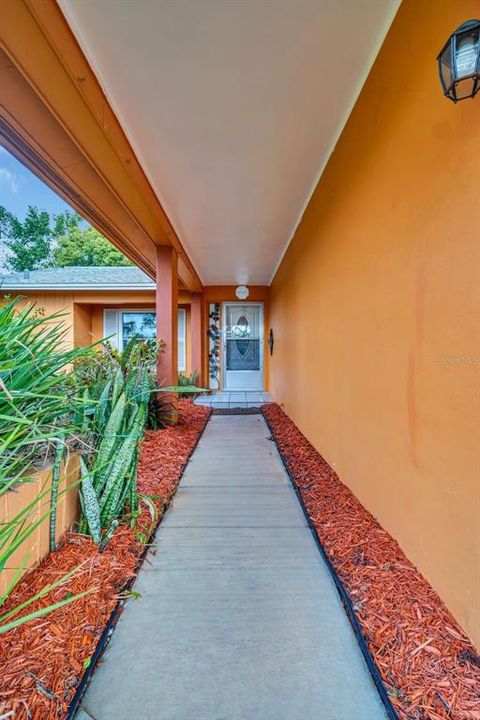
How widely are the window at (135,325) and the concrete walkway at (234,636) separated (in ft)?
24.4

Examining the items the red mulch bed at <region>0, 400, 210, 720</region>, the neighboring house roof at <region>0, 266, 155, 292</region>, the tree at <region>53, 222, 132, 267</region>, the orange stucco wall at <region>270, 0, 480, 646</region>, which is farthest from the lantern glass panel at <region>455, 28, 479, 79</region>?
the tree at <region>53, 222, 132, 267</region>

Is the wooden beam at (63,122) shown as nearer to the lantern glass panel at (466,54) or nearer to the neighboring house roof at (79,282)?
the lantern glass panel at (466,54)

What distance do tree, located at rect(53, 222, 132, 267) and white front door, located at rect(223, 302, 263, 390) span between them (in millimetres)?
15047

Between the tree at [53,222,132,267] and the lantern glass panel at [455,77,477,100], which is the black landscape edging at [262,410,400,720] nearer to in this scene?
the lantern glass panel at [455,77,477,100]

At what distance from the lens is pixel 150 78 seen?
7.06 ft

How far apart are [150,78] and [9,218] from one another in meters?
25.4

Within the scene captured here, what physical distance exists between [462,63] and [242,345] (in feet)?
24.5

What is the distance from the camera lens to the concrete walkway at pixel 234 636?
108 cm

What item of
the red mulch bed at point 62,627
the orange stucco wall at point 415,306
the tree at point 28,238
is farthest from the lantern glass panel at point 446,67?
the tree at point 28,238

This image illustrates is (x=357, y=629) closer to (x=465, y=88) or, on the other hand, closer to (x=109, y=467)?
(x=109, y=467)

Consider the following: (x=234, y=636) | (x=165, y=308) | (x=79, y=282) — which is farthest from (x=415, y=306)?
(x=79, y=282)

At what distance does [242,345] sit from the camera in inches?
336

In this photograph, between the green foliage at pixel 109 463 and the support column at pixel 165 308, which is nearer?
the green foliage at pixel 109 463

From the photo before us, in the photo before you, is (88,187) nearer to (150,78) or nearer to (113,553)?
(150,78)
